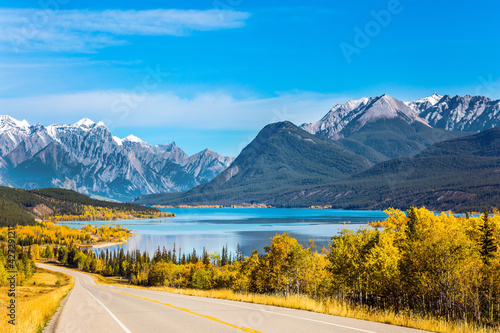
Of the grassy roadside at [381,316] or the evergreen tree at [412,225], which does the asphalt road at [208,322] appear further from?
the evergreen tree at [412,225]

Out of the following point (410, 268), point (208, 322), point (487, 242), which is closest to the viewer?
point (208, 322)

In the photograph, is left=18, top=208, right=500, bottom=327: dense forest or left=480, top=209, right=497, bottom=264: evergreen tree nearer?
left=18, top=208, right=500, bottom=327: dense forest

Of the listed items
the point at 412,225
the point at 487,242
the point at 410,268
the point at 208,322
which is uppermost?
the point at 412,225

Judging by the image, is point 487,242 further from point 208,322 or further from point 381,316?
point 208,322

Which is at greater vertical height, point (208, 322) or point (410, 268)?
point (208, 322)

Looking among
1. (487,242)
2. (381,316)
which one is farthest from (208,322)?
(487,242)

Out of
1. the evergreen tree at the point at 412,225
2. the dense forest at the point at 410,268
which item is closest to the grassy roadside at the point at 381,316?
the dense forest at the point at 410,268

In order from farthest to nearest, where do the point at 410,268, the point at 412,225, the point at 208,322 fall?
1. the point at 412,225
2. the point at 410,268
3. the point at 208,322

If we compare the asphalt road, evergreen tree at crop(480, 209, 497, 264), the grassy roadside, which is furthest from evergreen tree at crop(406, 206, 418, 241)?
the asphalt road

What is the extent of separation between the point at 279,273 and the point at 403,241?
21253 millimetres

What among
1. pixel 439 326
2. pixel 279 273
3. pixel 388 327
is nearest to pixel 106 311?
pixel 388 327

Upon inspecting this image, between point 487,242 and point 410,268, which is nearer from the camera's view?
point 410,268

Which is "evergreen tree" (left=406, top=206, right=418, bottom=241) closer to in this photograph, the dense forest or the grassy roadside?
the dense forest

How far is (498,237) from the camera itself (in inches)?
2160
